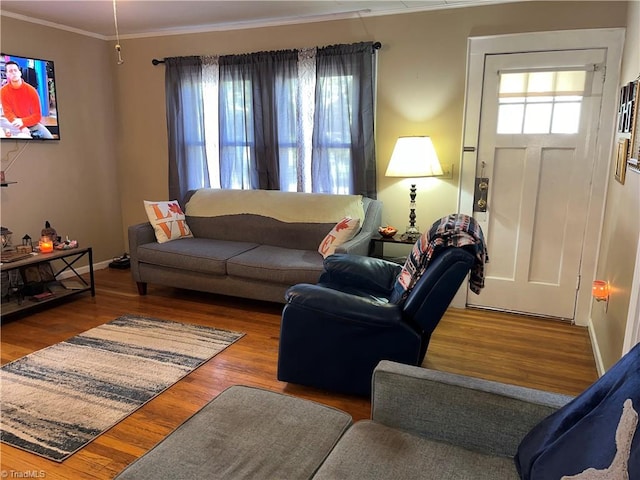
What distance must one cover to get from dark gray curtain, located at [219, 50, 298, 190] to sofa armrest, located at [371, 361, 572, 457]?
2997 millimetres

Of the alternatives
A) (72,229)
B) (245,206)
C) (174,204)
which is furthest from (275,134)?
(72,229)

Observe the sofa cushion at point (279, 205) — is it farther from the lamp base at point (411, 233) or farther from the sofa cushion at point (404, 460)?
the sofa cushion at point (404, 460)

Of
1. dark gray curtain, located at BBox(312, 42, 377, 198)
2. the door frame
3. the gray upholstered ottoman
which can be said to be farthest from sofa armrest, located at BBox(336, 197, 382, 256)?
the gray upholstered ottoman

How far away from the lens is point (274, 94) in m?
4.08

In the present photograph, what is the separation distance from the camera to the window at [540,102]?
3.26 meters

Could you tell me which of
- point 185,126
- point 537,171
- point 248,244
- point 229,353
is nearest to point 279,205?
point 248,244

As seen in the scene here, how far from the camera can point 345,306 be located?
2232 mm

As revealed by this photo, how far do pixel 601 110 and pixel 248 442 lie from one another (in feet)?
10.5

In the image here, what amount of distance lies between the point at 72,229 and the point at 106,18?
78.1 inches

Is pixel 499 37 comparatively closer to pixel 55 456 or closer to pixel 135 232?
pixel 135 232

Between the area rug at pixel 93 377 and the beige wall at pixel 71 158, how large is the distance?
5.12 ft

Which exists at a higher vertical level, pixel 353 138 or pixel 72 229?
pixel 353 138

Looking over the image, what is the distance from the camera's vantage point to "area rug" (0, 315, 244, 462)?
213cm

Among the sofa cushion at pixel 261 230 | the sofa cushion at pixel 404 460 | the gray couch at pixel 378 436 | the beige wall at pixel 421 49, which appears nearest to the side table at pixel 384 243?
the beige wall at pixel 421 49
